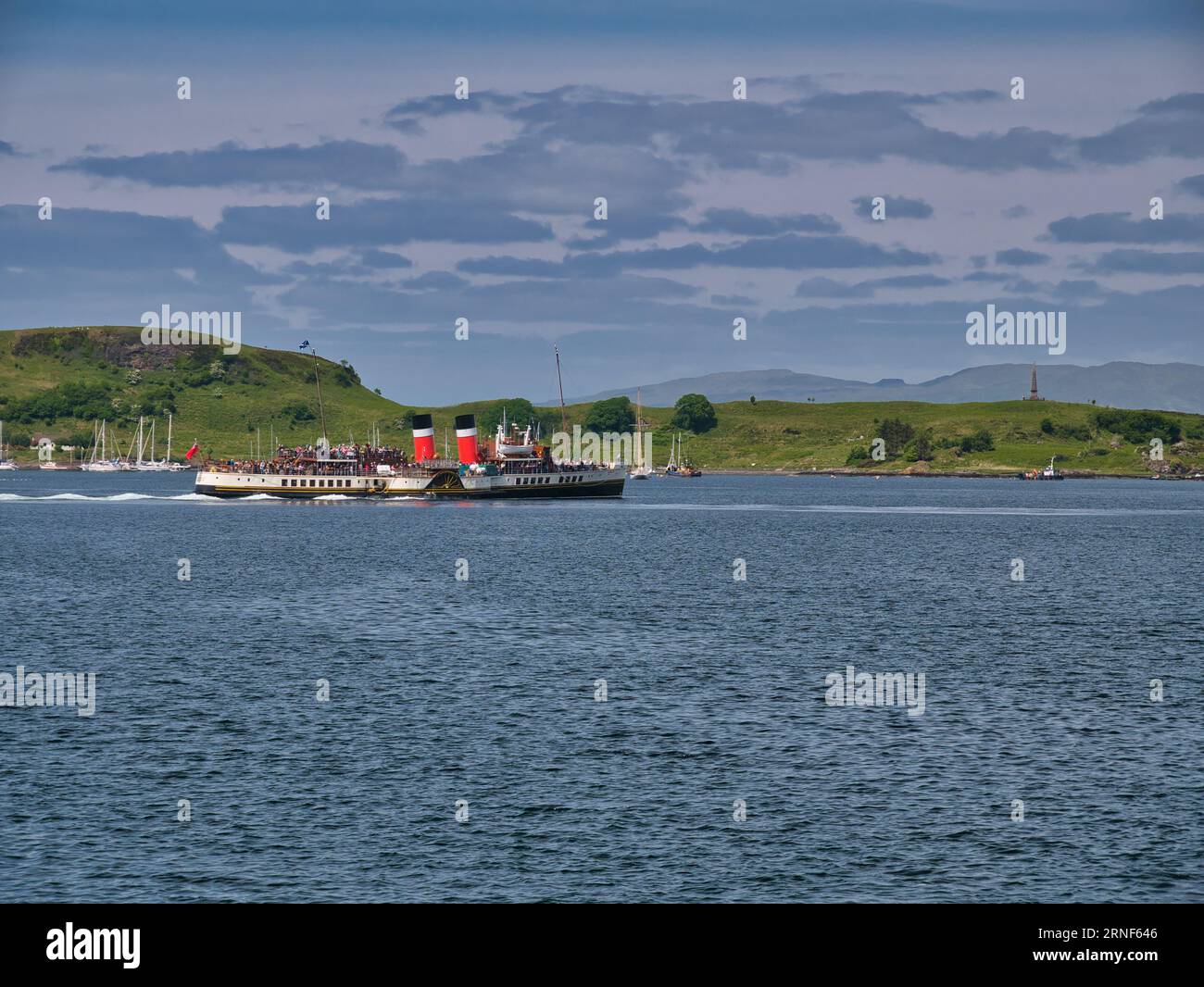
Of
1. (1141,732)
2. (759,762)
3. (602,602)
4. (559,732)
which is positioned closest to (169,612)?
(602,602)

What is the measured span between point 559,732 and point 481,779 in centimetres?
789

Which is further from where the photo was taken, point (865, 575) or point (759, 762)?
point (865, 575)

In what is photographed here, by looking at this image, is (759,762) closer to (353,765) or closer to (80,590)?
(353,765)

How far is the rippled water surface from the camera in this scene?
36.8 m

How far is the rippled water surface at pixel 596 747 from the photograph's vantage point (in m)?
36.8

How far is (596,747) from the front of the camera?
50719 mm

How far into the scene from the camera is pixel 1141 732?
53.4 meters

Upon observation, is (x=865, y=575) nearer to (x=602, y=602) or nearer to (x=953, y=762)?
(x=602, y=602)
